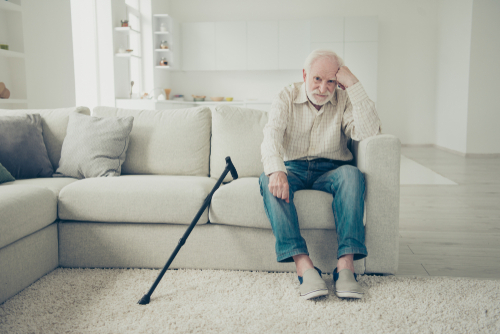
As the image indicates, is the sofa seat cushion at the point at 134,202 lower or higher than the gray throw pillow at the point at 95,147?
lower

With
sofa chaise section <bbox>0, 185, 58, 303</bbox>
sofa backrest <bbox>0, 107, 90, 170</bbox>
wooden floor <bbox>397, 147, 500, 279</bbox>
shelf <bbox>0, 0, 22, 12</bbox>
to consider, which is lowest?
wooden floor <bbox>397, 147, 500, 279</bbox>

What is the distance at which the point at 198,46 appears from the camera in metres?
7.49

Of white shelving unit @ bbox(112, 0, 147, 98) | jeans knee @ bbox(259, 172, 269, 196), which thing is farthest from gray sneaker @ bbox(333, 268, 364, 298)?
white shelving unit @ bbox(112, 0, 147, 98)

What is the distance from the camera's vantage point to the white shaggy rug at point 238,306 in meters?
1.44

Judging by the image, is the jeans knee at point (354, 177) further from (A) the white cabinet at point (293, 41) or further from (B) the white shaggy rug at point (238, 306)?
(A) the white cabinet at point (293, 41)

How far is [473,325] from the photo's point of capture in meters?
1.44

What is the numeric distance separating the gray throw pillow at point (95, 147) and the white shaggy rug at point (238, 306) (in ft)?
2.09

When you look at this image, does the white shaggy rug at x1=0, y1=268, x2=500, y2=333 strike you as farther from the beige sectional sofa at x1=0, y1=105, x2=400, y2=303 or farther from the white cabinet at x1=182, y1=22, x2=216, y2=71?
the white cabinet at x1=182, y1=22, x2=216, y2=71

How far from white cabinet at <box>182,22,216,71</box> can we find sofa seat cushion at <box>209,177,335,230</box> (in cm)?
604

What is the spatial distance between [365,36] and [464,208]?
4.71 metres

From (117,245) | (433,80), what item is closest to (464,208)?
(117,245)

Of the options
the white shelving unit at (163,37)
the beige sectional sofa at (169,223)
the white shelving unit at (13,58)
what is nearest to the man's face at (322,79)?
the beige sectional sofa at (169,223)

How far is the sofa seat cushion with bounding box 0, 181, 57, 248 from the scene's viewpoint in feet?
5.22

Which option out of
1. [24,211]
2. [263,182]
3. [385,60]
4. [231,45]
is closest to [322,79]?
[263,182]
